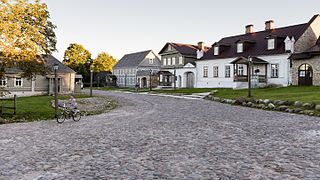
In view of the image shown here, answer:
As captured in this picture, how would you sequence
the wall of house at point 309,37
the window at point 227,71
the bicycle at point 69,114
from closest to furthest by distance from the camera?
the bicycle at point 69,114, the wall of house at point 309,37, the window at point 227,71

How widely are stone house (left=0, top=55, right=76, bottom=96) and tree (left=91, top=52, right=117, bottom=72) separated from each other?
47.7 meters

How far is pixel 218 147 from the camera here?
8539mm

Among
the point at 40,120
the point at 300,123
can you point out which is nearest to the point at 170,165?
the point at 300,123

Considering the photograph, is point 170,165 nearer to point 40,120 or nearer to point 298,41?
point 40,120

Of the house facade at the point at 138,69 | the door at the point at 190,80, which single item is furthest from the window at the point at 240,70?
the house facade at the point at 138,69

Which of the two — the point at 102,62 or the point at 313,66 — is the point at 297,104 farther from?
the point at 102,62

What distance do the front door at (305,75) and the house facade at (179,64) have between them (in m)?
17.2

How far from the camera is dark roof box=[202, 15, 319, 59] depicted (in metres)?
36.1

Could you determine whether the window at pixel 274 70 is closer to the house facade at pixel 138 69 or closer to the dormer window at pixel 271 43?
the dormer window at pixel 271 43

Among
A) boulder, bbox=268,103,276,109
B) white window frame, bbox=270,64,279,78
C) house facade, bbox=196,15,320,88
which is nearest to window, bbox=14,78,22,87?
house facade, bbox=196,15,320,88

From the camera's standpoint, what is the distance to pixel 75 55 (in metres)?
81.2

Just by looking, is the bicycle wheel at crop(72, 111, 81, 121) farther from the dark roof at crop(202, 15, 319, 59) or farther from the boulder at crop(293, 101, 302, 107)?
the dark roof at crop(202, 15, 319, 59)

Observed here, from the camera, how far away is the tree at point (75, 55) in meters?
80.3

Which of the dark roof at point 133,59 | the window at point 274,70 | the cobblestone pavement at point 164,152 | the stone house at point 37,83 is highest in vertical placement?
the dark roof at point 133,59
